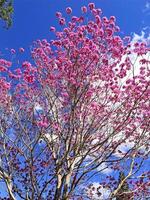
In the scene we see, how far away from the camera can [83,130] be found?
1051 cm

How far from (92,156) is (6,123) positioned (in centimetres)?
267

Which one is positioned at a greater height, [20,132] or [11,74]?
[11,74]

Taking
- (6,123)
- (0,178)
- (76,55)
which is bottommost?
(0,178)

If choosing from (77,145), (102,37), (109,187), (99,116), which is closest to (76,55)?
(102,37)

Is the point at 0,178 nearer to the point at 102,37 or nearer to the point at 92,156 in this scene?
the point at 92,156

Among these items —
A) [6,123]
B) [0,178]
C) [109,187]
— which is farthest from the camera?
[109,187]

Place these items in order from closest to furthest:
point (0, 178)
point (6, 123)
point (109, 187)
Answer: point (0, 178)
point (6, 123)
point (109, 187)

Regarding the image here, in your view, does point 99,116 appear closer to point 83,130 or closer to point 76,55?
point 83,130

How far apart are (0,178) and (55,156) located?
1793 millimetres

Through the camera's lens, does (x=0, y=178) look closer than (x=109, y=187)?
Yes

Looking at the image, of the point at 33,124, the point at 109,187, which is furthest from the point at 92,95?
the point at 109,187

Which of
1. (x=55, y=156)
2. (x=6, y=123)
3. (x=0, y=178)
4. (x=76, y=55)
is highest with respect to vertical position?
(x=76, y=55)

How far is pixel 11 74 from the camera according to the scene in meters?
11.7

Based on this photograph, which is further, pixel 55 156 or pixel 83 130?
pixel 55 156
